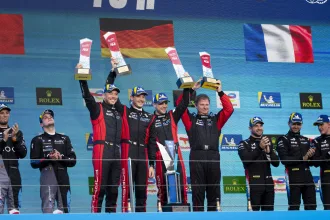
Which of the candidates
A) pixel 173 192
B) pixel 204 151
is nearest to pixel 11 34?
pixel 204 151

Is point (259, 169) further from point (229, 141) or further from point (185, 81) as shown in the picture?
point (229, 141)

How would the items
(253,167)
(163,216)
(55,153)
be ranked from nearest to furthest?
(163,216)
(55,153)
(253,167)

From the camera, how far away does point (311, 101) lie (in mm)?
11805

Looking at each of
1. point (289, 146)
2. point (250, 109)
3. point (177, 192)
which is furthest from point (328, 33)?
point (177, 192)

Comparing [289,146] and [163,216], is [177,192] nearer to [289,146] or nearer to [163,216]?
[163,216]

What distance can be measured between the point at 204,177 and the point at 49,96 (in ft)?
8.41

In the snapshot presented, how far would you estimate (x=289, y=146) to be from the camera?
31.7 feet

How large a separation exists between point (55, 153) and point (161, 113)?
126 cm

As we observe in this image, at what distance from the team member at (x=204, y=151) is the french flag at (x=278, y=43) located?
7.49 ft

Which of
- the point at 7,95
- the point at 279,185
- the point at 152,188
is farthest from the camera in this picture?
the point at 279,185

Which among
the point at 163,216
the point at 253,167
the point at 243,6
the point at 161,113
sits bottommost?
the point at 163,216

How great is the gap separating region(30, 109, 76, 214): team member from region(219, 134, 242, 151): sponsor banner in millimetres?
2803

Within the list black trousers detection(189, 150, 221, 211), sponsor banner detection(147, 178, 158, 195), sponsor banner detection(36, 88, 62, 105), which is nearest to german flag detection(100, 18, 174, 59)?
sponsor banner detection(36, 88, 62, 105)

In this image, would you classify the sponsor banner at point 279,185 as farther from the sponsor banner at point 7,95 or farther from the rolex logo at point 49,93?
the sponsor banner at point 7,95
